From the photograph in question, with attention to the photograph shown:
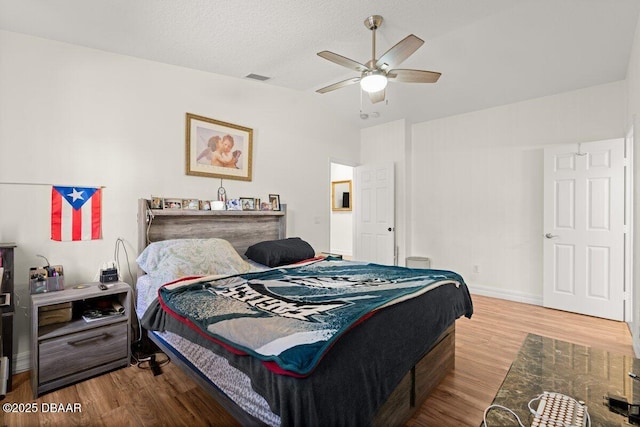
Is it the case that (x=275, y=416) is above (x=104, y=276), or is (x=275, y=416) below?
below

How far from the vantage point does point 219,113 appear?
364 cm

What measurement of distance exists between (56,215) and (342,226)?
20.0 ft

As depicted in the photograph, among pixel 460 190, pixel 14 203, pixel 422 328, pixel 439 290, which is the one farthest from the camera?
pixel 460 190

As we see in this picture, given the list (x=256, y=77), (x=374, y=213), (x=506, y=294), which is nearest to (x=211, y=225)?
(x=256, y=77)

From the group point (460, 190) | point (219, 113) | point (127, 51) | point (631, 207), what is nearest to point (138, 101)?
point (127, 51)

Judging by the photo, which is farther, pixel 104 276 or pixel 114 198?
pixel 114 198

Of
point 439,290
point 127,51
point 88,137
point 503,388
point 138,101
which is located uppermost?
point 127,51

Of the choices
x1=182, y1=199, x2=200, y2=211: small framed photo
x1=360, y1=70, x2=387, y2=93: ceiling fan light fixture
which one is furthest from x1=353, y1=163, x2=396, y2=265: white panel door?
x1=182, y1=199, x2=200, y2=211: small framed photo

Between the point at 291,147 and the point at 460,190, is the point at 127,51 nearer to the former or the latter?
the point at 291,147

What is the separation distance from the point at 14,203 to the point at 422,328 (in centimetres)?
311

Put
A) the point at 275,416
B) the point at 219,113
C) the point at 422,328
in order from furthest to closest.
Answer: the point at 219,113 → the point at 422,328 → the point at 275,416

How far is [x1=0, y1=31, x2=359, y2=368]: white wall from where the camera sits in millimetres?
2451

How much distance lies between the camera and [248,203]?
3.80 metres

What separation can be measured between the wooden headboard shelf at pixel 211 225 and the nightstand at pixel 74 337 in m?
0.61
